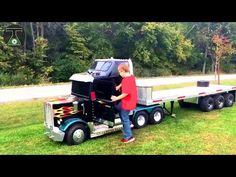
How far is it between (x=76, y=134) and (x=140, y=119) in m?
2.25

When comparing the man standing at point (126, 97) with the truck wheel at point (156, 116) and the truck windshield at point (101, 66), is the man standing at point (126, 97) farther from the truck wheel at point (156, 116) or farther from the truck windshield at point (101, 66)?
the truck wheel at point (156, 116)

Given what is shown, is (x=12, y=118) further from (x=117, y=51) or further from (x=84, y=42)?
(x=117, y=51)

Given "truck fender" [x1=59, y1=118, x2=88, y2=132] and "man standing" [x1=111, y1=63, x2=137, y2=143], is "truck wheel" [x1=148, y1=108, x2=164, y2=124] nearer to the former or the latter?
A: "man standing" [x1=111, y1=63, x2=137, y2=143]

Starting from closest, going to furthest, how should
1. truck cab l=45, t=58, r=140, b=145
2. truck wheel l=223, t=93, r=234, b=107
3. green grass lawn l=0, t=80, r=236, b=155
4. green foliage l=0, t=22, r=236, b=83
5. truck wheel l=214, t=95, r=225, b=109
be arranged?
1. green grass lawn l=0, t=80, r=236, b=155
2. truck cab l=45, t=58, r=140, b=145
3. truck wheel l=214, t=95, r=225, b=109
4. truck wheel l=223, t=93, r=234, b=107
5. green foliage l=0, t=22, r=236, b=83

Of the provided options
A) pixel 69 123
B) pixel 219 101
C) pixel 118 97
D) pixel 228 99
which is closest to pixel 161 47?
pixel 228 99

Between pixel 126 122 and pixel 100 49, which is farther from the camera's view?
pixel 100 49

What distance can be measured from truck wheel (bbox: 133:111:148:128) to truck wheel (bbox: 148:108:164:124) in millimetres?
218

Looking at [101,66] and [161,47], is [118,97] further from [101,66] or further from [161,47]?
[161,47]

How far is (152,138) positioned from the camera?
791 cm

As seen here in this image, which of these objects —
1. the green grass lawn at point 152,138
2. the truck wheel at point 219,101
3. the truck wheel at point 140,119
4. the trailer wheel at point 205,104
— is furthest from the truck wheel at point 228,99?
the truck wheel at point 140,119

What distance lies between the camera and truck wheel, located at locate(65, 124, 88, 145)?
7386 millimetres

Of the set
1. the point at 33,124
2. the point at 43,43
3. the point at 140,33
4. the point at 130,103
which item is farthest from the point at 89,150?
the point at 140,33

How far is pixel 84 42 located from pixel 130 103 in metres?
25.2

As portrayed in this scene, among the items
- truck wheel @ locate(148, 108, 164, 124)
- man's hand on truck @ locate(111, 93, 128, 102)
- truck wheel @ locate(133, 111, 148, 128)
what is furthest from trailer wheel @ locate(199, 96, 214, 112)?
man's hand on truck @ locate(111, 93, 128, 102)
